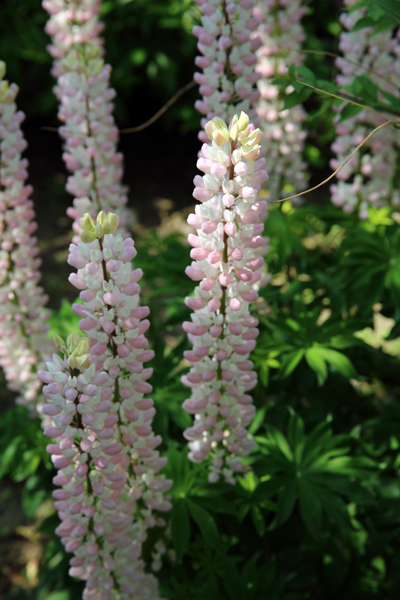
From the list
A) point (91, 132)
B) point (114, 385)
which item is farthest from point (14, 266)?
point (114, 385)

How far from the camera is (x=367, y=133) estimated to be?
2887 mm

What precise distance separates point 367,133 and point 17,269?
1.84 m

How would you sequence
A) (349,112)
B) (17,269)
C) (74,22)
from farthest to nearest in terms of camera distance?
(74,22) < (17,269) < (349,112)

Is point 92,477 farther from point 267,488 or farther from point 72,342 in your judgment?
point 267,488

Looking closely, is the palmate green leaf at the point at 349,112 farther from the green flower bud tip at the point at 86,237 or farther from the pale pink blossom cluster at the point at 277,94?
the green flower bud tip at the point at 86,237

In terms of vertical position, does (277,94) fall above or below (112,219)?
above

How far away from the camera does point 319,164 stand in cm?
618

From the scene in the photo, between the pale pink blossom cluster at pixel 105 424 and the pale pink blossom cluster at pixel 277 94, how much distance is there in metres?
1.57

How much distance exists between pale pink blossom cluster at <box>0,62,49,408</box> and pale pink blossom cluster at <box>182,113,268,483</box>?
96 centimetres

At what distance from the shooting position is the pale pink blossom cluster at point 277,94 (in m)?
2.84

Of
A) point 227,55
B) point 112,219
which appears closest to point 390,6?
point 227,55

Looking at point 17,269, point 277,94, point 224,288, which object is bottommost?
point 17,269

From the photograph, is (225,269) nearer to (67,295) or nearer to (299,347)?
(299,347)

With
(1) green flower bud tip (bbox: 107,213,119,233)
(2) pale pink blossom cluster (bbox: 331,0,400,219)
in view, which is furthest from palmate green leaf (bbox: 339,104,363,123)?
(1) green flower bud tip (bbox: 107,213,119,233)
